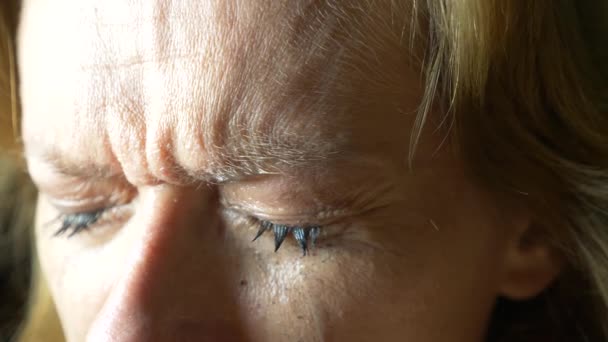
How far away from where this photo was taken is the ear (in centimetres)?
95

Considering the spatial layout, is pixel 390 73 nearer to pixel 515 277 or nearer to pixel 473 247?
pixel 473 247

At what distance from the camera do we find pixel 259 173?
0.79 meters

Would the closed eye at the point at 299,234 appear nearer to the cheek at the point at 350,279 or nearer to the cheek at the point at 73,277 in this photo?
the cheek at the point at 350,279

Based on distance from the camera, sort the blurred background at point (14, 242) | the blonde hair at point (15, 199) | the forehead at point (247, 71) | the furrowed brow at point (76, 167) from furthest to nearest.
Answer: the blurred background at point (14, 242), the blonde hair at point (15, 199), the furrowed brow at point (76, 167), the forehead at point (247, 71)

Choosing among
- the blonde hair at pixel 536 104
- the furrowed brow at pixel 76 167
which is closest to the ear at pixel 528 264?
the blonde hair at pixel 536 104

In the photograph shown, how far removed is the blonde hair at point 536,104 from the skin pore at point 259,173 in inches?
1.4

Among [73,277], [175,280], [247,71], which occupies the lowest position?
[73,277]

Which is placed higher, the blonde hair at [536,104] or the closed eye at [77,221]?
the blonde hair at [536,104]

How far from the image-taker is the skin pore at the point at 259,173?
2.53 feet

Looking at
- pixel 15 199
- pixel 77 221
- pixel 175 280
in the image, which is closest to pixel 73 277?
pixel 77 221

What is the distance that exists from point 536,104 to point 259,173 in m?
0.36

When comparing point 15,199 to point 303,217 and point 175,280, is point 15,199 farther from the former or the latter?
point 303,217

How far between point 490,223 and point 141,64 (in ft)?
1.60

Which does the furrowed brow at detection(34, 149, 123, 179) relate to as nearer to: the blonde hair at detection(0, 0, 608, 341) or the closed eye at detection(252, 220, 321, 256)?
the closed eye at detection(252, 220, 321, 256)
